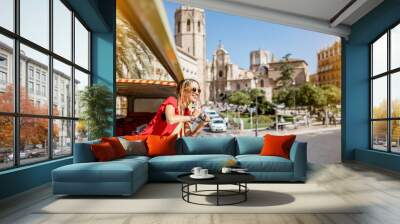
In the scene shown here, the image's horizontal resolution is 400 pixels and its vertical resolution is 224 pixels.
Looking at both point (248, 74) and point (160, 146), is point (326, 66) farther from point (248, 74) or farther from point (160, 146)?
point (160, 146)

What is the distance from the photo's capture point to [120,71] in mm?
14977

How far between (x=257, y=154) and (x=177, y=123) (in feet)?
13.1

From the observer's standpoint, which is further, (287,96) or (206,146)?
(287,96)

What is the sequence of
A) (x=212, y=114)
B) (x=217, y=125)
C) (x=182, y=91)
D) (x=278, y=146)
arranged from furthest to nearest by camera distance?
(x=212, y=114) → (x=217, y=125) → (x=182, y=91) → (x=278, y=146)

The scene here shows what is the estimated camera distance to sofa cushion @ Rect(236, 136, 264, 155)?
651 centimetres

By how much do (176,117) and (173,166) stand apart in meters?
4.50

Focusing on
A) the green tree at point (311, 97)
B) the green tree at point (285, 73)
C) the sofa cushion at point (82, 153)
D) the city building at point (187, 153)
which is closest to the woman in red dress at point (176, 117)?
the city building at point (187, 153)

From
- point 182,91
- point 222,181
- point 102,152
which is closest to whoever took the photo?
point 222,181

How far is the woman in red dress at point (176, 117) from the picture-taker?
1002cm

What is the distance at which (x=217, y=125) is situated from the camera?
17.0 m

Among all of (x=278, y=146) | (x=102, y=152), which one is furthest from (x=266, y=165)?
(x=102, y=152)

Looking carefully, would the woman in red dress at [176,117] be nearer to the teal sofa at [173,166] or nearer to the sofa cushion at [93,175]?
the teal sofa at [173,166]

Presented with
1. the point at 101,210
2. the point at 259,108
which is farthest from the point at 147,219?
the point at 259,108

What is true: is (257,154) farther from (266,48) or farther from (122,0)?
(266,48)
